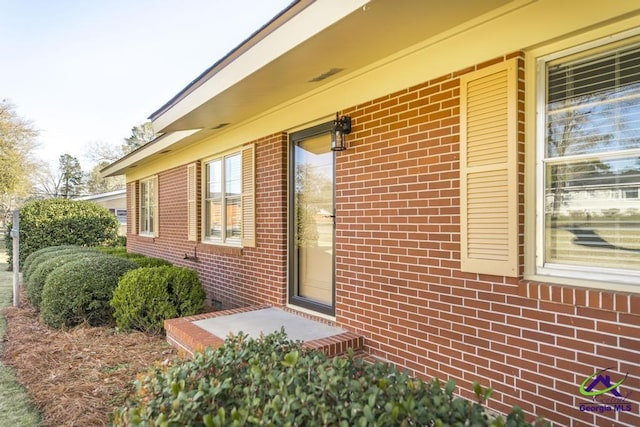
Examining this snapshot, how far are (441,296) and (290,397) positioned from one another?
1841 millimetres

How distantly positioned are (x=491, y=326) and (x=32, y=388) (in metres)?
3.96

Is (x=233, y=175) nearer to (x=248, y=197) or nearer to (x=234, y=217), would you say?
(x=234, y=217)

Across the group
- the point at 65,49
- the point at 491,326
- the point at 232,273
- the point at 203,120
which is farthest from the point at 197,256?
the point at 65,49

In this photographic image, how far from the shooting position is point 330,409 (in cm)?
151

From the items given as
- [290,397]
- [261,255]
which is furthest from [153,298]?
[290,397]

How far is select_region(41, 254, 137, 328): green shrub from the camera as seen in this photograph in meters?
5.17

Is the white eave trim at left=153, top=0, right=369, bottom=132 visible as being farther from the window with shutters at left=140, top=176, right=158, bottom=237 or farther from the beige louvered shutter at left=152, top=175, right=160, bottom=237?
the window with shutters at left=140, top=176, right=158, bottom=237

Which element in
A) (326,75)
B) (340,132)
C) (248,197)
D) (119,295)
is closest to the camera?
(326,75)

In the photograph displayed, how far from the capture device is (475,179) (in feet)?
9.05

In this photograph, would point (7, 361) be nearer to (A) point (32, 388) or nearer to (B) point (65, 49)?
(A) point (32, 388)

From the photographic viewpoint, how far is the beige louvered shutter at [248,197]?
17.7 feet

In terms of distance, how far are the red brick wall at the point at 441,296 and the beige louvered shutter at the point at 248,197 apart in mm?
1768

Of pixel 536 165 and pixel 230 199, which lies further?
pixel 230 199

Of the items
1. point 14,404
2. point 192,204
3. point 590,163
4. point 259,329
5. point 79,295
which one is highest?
point 590,163
